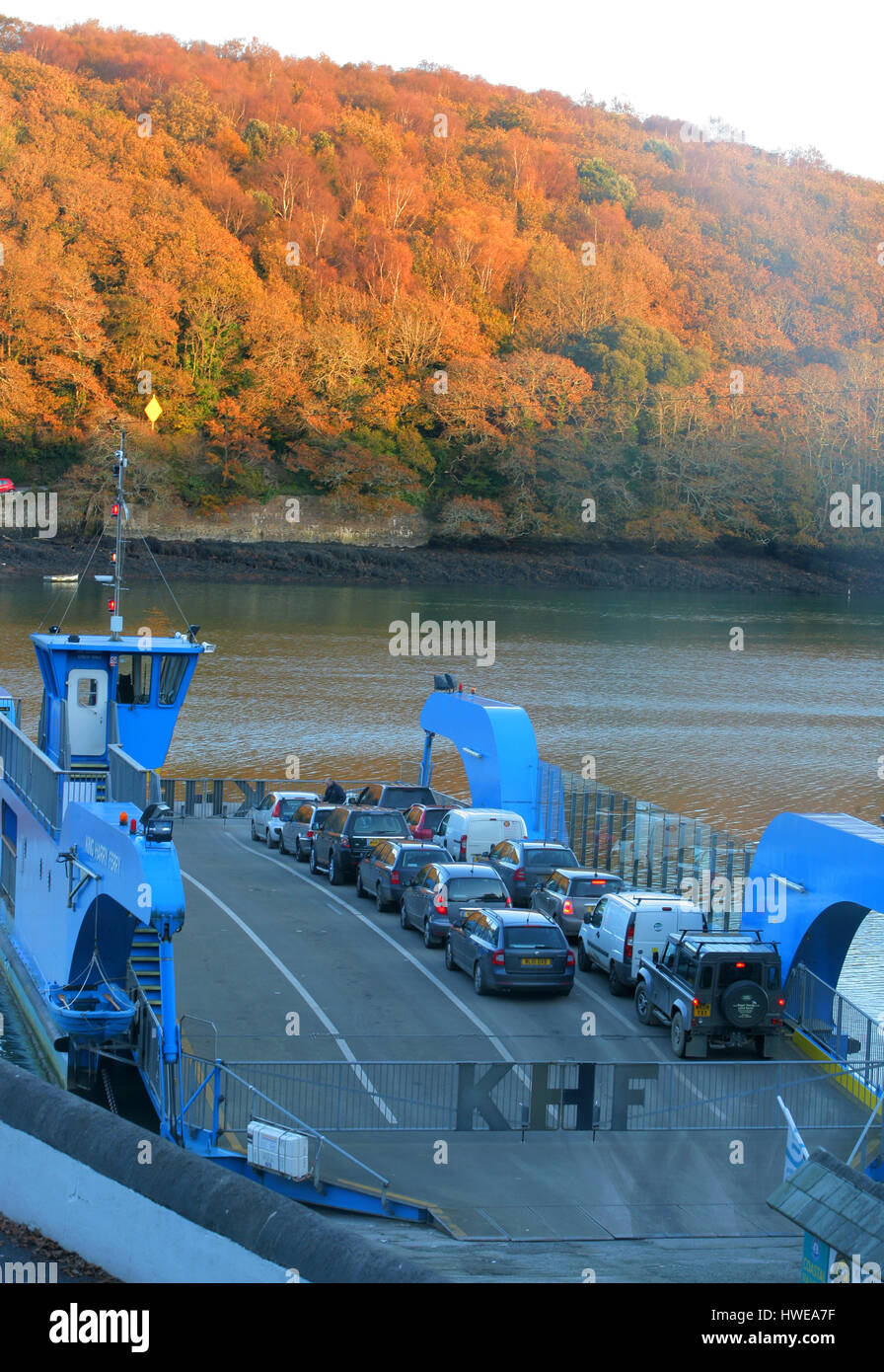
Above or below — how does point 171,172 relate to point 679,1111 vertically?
above

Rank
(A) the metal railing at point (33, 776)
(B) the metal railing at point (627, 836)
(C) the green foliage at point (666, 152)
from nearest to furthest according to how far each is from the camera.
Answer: (A) the metal railing at point (33, 776), (B) the metal railing at point (627, 836), (C) the green foliage at point (666, 152)

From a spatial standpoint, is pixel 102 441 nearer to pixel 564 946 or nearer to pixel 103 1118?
pixel 564 946

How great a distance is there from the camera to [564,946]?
18859 mm

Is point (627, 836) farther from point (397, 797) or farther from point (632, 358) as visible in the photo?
point (632, 358)

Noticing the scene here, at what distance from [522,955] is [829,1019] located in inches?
159

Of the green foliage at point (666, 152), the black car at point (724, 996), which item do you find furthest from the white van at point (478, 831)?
the green foliage at point (666, 152)

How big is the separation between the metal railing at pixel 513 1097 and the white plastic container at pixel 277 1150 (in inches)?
14.1

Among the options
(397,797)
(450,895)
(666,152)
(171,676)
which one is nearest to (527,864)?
(450,895)

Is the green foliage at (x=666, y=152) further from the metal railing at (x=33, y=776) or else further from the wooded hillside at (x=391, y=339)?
the metal railing at (x=33, y=776)

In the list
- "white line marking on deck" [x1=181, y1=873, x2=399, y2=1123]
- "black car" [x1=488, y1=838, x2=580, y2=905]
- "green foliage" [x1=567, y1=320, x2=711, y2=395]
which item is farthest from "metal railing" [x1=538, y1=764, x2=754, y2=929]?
"green foliage" [x1=567, y1=320, x2=711, y2=395]

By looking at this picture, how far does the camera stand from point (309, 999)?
18609 millimetres

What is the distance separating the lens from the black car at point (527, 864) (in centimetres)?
2430

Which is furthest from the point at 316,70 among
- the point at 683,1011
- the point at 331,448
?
the point at 683,1011
